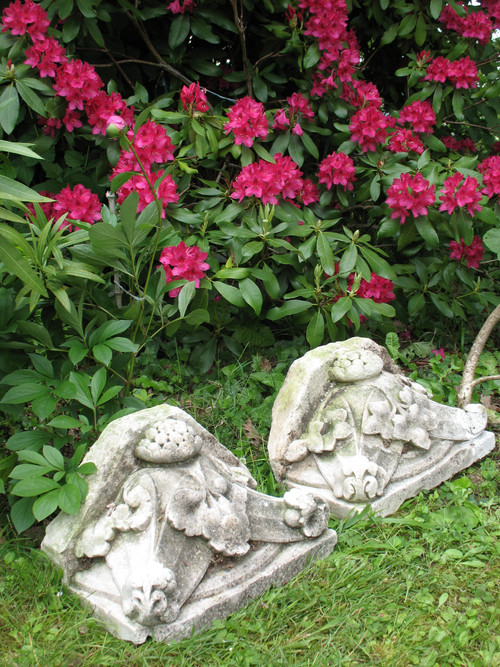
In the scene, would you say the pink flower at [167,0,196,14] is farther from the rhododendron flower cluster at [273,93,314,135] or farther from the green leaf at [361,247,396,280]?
the green leaf at [361,247,396,280]

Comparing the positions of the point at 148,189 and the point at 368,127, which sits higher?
the point at 368,127

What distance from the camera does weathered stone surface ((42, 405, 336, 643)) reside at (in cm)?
194

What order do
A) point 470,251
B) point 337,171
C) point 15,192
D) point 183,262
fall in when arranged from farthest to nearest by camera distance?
point 470,251 → point 337,171 → point 183,262 → point 15,192

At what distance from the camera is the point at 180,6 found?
3.26 meters

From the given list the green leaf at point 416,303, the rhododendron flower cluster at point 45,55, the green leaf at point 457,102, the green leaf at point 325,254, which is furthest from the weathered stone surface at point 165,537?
the green leaf at point 457,102

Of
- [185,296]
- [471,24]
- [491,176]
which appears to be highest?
[471,24]

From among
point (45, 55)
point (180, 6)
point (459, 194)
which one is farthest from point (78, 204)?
point (459, 194)

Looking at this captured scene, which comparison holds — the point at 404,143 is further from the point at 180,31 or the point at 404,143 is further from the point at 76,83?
the point at 76,83

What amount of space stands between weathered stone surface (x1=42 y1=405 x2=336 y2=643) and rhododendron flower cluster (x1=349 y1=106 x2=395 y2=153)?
185 centimetres

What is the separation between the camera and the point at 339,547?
2357 mm

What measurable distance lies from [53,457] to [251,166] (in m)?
1.62

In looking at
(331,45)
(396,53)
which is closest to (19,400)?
(331,45)

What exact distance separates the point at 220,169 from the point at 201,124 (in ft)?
1.02

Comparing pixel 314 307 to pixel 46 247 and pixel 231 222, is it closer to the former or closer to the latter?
pixel 231 222
